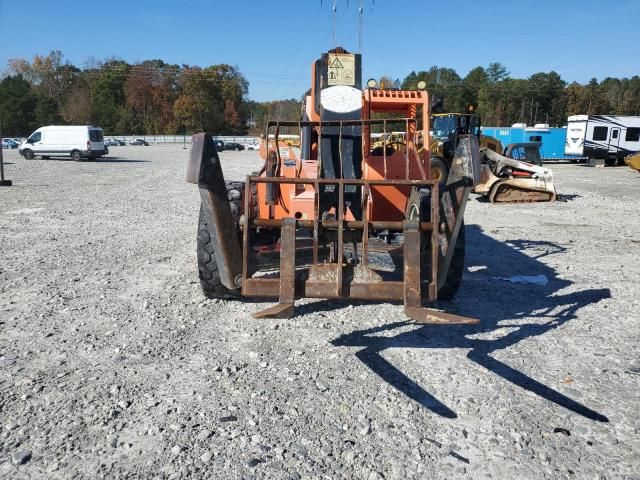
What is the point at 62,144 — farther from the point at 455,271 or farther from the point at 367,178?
the point at 455,271

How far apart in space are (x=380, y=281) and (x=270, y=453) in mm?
1474

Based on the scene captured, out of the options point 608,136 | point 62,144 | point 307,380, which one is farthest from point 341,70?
point 608,136

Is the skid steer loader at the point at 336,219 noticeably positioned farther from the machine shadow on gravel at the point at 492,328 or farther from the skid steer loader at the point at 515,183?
the skid steer loader at the point at 515,183

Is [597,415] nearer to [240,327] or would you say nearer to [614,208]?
[240,327]

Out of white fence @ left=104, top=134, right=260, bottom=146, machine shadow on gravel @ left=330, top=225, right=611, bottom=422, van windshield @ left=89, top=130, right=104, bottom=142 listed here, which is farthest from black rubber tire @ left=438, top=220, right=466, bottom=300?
white fence @ left=104, top=134, right=260, bottom=146

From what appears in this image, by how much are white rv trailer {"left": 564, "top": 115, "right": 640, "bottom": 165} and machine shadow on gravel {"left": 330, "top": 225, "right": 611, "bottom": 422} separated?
96.8 ft

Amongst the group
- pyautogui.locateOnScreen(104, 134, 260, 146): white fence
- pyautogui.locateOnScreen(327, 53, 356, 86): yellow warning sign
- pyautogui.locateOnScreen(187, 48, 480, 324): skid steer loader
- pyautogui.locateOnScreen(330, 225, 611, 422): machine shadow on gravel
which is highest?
pyautogui.locateOnScreen(327, 53, 356, 86): yellow warning sign

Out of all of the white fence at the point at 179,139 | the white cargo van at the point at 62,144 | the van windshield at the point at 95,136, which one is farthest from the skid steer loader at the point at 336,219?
the white fence at the point at 179,139

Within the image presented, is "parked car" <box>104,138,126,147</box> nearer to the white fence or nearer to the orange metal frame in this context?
the white fence

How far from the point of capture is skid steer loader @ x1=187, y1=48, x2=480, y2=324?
3654 mm

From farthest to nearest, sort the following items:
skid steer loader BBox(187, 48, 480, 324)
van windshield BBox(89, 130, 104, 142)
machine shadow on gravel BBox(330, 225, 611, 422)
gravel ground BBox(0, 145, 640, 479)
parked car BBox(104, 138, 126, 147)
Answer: parked car BBox(104, 138, 126, 147)
van windshield BBox(89, 130, 104, 142)
skid steer loader BBox(187, 48, 480, 324)
machine shadow on gravel BBox(330, 225, 611, 422)
gravel ground BBox(0, 145, 640, 479)

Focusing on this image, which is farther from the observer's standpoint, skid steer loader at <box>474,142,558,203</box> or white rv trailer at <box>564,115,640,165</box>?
white rv trailer at <box>564,115,640,165</box>

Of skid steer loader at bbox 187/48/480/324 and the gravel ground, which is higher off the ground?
skid steer loader at bbox 187/48/480/324

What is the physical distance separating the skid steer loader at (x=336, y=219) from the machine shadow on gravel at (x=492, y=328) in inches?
16.0
